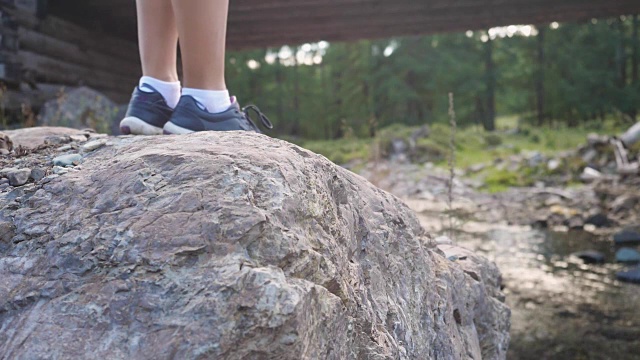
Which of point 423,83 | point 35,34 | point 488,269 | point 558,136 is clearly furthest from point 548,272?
point 423,83

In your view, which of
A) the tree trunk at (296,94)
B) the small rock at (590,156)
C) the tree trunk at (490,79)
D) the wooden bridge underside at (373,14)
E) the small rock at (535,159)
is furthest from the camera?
the tree trunk at (296,94)

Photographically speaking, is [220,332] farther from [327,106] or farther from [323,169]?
[327,106]

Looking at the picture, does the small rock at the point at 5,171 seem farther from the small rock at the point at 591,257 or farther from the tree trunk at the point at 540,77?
the tree trunk at the point at 540,77

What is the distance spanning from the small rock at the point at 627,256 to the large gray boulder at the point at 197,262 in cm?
549

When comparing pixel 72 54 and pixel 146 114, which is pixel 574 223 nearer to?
pixel 146 114

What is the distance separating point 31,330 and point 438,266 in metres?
1.41

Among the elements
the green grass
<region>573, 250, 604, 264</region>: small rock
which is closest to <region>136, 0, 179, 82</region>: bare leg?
<region>573, 250, 604, 264</region>: small rock

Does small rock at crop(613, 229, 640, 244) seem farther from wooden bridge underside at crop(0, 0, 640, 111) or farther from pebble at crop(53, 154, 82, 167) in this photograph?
pebble at crop(53, 154, 82, 167)

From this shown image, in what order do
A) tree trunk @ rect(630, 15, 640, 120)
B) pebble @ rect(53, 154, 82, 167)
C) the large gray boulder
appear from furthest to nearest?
tree trunk @ rect(630, 15, 640, 120) < pebble @ rect(53, 154, 82, 167) < the large gray boulder

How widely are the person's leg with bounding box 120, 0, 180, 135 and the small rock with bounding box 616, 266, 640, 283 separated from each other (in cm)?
502

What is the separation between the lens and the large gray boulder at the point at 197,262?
40.7 inches

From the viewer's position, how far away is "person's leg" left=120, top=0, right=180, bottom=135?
6.89ft

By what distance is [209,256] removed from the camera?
1.12 m

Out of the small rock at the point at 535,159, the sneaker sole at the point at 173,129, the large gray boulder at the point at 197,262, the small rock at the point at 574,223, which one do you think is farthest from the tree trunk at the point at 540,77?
the large gray boulder at the point at 197,262
